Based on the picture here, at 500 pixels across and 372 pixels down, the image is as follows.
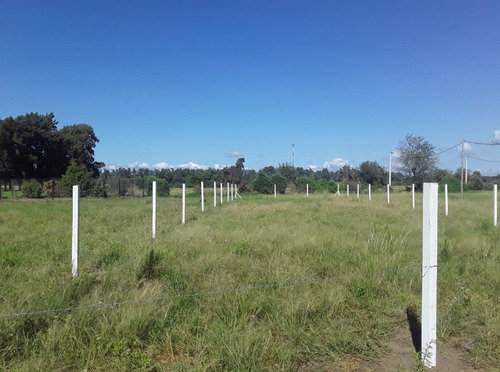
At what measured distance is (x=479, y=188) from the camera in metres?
55.6

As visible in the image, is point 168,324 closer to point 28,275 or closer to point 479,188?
point 28,275

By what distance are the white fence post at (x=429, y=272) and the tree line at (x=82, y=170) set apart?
26.1 meters

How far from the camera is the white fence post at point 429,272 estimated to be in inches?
111

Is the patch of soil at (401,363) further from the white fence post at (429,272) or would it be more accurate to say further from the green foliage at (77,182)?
the green foliage at (77,182)

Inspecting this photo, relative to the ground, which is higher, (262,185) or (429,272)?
(262,185)

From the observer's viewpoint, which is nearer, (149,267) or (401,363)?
(401,363)

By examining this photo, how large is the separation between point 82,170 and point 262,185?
21.5 meters

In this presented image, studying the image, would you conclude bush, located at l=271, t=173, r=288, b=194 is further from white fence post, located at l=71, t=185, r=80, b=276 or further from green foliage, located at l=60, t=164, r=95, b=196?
white fence post, located at l=71, t=185, r=80, b=276

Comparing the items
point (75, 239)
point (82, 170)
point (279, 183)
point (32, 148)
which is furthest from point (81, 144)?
point (75, 239)

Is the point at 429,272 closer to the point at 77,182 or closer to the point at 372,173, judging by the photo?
the point at 77,182

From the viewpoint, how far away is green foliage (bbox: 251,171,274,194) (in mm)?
44625

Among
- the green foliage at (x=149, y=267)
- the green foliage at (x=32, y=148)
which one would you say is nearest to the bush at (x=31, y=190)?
the green foliage at (x=32, y=148)

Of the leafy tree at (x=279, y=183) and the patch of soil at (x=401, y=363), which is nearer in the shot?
the patch of soil at (x=401, y=363)

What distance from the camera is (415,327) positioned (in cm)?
369
